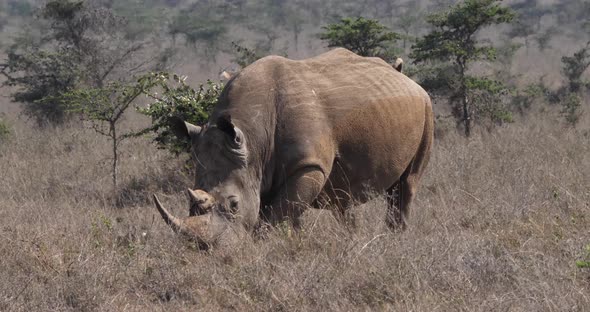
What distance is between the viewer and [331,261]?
5059 mm

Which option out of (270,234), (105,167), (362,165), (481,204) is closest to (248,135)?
(270,234)

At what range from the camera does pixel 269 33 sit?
38.5 meters

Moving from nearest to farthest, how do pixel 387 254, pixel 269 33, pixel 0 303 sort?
pixel 0 303 < pixel 387 254 < pixel 269 33

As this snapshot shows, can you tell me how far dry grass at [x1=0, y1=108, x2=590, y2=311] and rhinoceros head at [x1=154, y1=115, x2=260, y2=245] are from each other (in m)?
0.18

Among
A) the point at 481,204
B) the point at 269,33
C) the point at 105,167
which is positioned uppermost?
the point at 481,204

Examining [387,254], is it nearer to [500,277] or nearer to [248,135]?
[500,277]

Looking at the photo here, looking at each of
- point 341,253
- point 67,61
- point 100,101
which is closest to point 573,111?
point 100,101

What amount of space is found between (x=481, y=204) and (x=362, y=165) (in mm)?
1338

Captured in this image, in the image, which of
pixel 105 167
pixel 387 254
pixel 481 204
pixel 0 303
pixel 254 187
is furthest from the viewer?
pixel 105 167

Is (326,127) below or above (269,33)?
above

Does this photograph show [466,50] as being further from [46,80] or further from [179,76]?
[46,80]

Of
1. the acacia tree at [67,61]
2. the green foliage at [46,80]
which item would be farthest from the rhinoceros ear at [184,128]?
the green foliage at [46,80]

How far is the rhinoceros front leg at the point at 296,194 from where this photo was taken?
5414 millimetres

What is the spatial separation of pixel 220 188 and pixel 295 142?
0.66m
